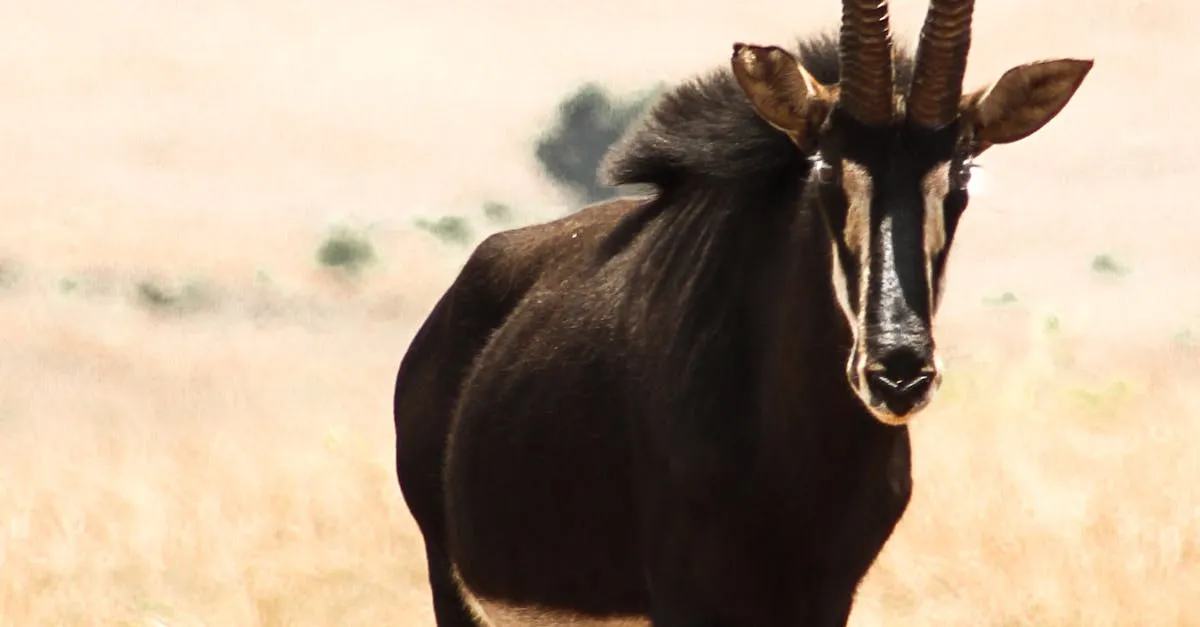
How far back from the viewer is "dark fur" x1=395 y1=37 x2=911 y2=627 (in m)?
6.58

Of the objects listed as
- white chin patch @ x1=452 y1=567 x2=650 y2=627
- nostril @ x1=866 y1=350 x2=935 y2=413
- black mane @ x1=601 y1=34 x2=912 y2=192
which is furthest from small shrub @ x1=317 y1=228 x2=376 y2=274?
nostril @ x1=866 y1=350 x2=935 y2=413

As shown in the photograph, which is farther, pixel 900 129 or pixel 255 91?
pixel 255 91

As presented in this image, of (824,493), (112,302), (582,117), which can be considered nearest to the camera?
(824,493)

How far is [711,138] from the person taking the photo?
7.16 m

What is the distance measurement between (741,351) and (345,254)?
27737 mm

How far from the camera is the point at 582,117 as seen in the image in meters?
46.6

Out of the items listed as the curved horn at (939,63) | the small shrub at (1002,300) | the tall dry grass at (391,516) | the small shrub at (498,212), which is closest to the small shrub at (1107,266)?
the small shrub at (1002,300)

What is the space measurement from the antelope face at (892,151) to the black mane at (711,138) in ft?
0.98

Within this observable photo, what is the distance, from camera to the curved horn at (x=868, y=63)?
6098 mm

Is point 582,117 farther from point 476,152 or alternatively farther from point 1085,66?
point 1085,66

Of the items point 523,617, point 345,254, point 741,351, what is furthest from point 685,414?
point 345,254

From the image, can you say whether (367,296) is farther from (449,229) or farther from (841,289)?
(841,289)

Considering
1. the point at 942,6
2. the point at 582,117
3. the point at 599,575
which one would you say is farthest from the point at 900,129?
the point at 582,117

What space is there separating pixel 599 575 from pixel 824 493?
1083mm
